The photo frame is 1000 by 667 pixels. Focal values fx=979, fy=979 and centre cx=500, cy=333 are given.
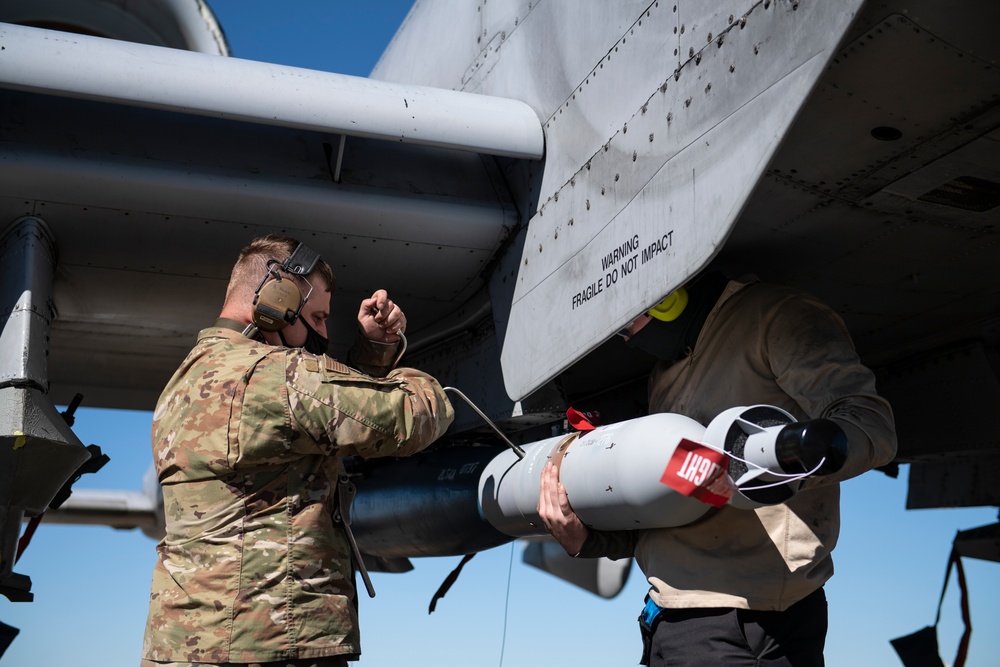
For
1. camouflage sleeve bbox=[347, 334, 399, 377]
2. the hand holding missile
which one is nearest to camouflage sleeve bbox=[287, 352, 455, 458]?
camouflage sleeve bbox=[347, 334, 399, 377]

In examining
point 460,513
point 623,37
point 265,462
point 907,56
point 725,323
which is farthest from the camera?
point 460,513

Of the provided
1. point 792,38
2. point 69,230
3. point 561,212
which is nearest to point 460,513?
point 561,212

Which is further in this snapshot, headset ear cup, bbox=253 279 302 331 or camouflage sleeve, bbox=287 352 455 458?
headset ear cup, bbox=253 279 302 331

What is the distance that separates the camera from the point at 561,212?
12.9ft

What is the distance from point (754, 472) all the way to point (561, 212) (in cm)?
167

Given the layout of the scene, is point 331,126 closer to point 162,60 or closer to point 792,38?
point 162,60

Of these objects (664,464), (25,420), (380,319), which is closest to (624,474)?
(664,464)

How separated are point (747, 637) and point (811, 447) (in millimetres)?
765

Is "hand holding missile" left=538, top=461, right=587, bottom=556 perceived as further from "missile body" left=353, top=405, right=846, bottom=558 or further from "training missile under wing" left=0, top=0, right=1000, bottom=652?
"training missile under wing" left=0, top=0, right=1000, bottom=652

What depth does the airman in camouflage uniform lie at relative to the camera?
9.12ft

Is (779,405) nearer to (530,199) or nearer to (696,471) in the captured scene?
(696,471)

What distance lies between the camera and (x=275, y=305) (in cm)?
314

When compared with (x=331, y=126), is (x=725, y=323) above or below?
below

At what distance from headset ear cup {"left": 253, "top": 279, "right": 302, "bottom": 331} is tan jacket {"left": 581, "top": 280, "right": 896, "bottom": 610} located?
1365 millimetres
